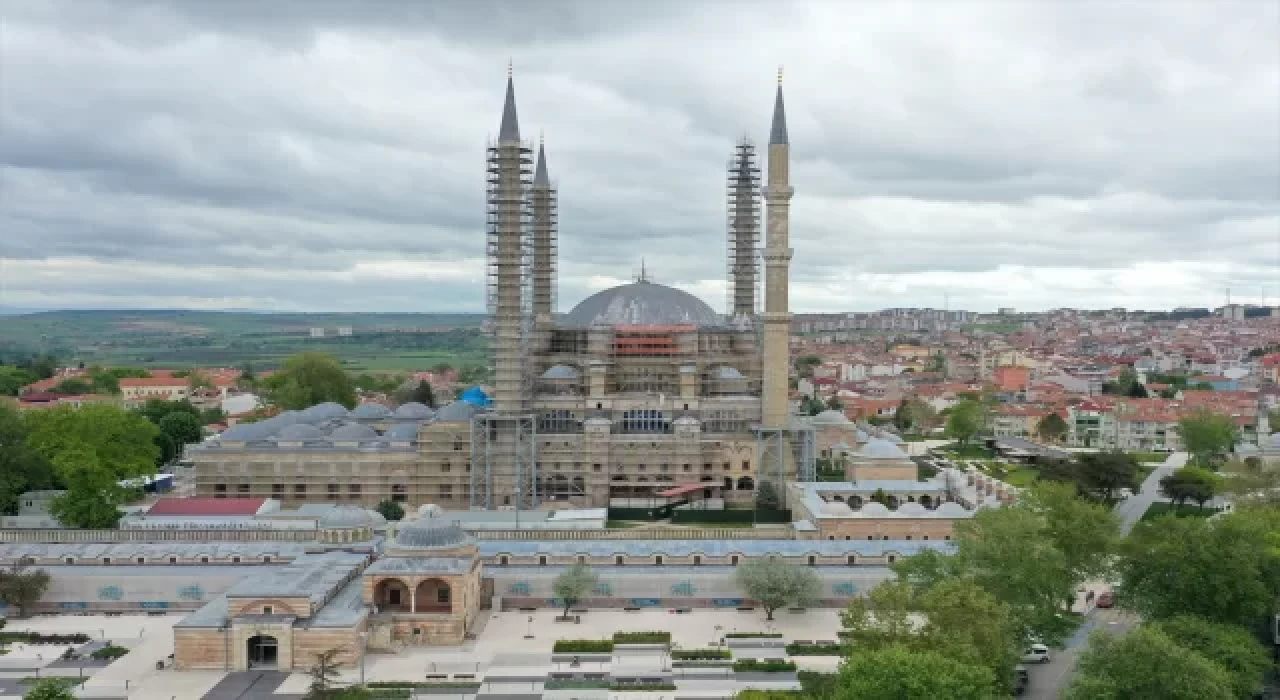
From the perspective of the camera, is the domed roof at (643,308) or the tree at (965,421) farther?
the tree at (965,421)

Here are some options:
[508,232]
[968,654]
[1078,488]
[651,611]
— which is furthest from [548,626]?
[1078,488]

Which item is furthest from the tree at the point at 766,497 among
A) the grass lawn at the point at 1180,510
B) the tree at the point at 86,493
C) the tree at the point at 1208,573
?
the tree at the point at 86,493

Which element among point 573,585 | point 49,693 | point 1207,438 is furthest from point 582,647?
point 1207,438

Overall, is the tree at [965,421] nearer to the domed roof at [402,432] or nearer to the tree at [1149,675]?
the domed roof at [402,432]

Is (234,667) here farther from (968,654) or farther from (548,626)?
(968,654)

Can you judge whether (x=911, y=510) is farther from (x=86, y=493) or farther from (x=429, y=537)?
(x=86, y=493)

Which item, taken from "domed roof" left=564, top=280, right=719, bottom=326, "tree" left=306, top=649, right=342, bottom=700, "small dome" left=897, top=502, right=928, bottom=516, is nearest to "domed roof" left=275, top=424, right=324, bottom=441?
"domed roof" left=564, top=280, right=719, bottom=326

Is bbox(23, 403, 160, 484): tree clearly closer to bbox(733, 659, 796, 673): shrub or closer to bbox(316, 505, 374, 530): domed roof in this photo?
bbox(316, 505, 374, 530): domed roof
